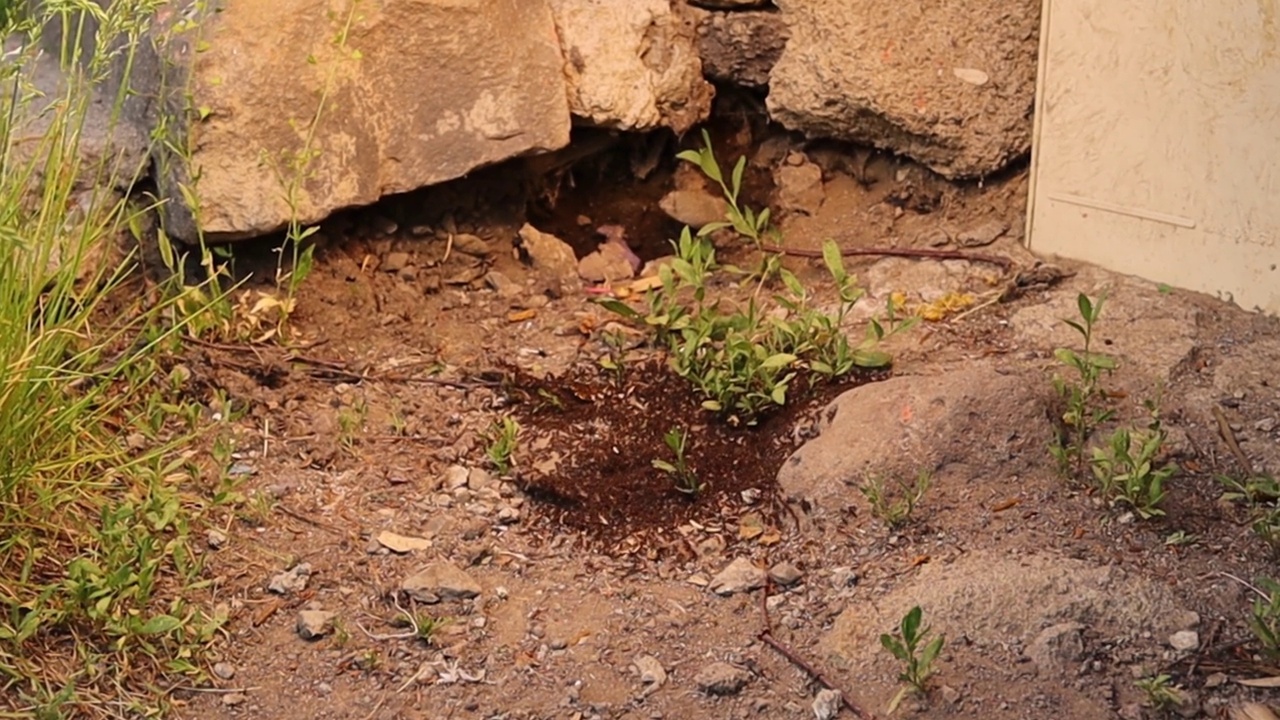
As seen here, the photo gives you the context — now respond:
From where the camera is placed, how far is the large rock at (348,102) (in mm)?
3371

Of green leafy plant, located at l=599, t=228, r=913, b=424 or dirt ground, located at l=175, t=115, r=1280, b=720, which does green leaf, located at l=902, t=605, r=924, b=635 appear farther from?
green leafy plant, located at l=599, t=228, r=913, b=424

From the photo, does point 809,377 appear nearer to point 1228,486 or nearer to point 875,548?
point 875,548

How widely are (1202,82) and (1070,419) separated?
916 mm

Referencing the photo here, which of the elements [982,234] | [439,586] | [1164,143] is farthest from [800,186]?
[439,586]

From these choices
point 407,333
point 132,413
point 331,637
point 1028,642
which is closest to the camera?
point 1028,642

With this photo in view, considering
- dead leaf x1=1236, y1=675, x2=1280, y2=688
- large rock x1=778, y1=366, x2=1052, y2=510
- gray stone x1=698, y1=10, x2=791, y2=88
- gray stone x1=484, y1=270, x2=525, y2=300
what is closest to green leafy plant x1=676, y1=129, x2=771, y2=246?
gray stone x1=698, y1=10, x2=791, y2=88

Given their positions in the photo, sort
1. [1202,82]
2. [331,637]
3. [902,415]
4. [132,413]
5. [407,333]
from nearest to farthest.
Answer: [331,637]
[902,415]
[132,413]
[1202,82]
[407,333]

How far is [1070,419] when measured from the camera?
2938mm

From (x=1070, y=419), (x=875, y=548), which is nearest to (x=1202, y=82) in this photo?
(x=1070, y=419)

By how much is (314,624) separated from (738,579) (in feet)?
2.40

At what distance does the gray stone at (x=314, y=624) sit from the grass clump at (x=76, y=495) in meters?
0.15

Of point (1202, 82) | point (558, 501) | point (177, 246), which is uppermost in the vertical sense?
point (1202, 82)

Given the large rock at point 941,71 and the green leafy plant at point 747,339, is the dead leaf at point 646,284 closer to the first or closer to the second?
the green leafy plant at point 747,339

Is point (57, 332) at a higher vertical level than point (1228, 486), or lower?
higher
